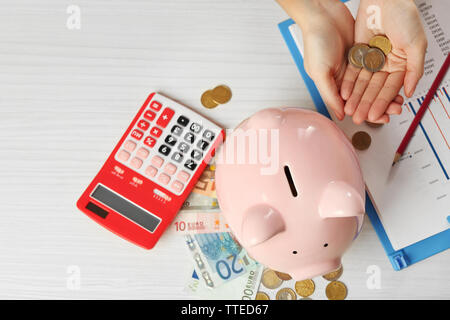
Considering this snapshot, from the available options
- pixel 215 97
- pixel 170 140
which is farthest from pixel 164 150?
pixel 215 97

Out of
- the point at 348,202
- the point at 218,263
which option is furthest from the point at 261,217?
the point at 218,263

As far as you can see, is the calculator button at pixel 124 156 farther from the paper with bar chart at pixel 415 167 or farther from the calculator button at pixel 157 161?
the paper with bar chart at pixel 415 167

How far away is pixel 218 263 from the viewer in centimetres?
61

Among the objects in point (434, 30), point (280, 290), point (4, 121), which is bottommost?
point (280, 290)

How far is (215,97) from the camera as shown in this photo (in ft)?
2.16

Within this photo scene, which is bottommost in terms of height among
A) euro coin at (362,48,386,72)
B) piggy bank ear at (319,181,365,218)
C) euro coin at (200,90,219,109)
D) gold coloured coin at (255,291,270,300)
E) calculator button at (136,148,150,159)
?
gold coloured coin at (255,291,270,300)

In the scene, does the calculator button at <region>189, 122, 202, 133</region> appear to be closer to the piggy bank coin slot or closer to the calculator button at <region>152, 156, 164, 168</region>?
the calculator button at <region>152, 156, 164, 168</region>

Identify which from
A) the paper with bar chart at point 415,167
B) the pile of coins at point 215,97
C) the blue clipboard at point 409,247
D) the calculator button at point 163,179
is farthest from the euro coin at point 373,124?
the calculator button at point 163,179

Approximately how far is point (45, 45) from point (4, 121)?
0.48ft

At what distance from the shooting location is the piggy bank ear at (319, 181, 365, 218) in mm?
420

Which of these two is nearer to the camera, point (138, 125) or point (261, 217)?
point (261, 217)

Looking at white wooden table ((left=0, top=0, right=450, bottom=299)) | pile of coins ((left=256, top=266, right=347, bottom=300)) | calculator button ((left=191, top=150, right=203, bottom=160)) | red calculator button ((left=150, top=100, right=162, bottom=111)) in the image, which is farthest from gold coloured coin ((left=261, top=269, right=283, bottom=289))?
red calculator button ((left=150, top=100, right=162, bottom=111))

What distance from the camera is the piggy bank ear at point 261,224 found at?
1.37ft

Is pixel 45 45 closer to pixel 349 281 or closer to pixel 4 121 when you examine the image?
pixel 4 121
